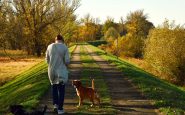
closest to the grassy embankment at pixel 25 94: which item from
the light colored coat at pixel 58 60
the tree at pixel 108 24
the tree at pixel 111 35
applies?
the light colored coat at pixel 58 60

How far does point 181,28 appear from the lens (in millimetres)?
41375

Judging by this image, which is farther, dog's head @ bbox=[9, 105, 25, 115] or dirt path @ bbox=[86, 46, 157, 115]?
dirt path @ bbox=[86, 46, 157, 115]

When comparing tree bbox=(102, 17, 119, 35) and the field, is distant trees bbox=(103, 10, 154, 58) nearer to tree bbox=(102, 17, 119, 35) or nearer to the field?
tree bbox=(102, 17, 119, 35)

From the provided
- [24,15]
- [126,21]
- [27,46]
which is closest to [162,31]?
[24,15]

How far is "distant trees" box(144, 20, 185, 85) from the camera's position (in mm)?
38688

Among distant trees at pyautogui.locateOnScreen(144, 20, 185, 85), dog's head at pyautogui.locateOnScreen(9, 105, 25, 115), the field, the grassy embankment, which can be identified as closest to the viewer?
dog's head at pyautogui.locateOnScreen(9, 105, 25, 115)

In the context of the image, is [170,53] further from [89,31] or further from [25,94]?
[89,31]

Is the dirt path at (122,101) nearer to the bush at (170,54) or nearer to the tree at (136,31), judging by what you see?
the bush at (170,54)

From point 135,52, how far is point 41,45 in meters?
16.6

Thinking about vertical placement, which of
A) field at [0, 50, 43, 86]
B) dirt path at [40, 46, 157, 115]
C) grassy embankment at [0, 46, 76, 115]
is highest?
dirt path at [40, 46, 157, 115]

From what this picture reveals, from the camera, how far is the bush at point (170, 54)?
1523 inches

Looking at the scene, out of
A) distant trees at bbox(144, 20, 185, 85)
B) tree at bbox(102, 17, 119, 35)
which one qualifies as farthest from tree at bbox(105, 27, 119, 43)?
distant trees at bbox(144, 20, 185, 85)

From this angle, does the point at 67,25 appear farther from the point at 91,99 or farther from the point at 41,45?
the point at 91,99

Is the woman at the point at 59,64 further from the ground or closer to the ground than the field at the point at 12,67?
further from the ground
